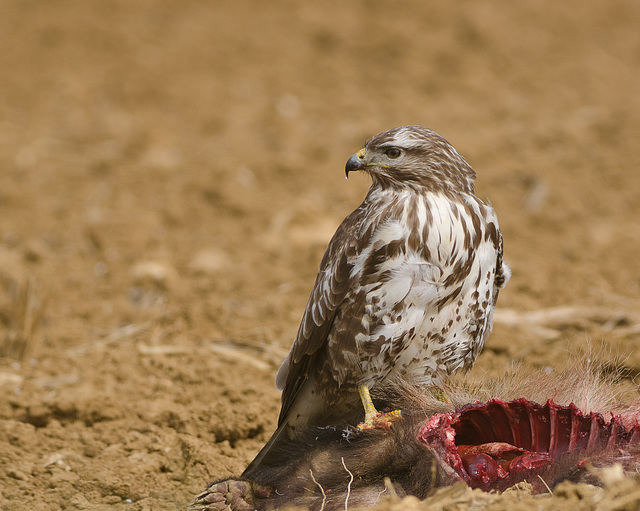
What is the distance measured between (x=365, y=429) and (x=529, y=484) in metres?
0.78

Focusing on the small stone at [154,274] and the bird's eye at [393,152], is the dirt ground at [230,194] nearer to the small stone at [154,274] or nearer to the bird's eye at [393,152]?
the small stone at [154,274]

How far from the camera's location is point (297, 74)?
38.6ft

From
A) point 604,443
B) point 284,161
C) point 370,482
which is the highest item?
point 284,161

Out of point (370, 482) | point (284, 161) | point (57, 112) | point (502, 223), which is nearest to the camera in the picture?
point (370, 482)

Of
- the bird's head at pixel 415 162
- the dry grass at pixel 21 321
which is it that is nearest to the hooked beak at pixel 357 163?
the bird's head at pixel 415 162

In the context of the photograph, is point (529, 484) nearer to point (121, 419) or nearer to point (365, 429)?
point (365, 429)

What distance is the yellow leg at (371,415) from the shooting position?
11.2ft

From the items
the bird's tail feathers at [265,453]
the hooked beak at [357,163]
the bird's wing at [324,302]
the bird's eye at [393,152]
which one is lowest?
the bird's tail feathers at [265,453]

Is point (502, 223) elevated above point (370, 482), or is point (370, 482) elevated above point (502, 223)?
point (502, 223)

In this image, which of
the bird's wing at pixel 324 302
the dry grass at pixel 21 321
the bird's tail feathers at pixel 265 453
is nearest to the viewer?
the bird's tail feathers at pixel 265 453

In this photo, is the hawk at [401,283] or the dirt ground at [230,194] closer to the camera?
the hawk at [401,283]

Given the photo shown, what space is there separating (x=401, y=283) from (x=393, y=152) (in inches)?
25.2

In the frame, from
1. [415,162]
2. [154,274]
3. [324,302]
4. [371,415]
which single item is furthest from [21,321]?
[415,162]

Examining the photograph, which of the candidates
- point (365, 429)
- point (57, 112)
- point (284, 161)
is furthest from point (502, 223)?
point (57, 112)
